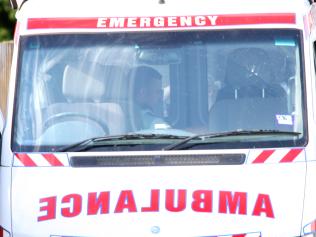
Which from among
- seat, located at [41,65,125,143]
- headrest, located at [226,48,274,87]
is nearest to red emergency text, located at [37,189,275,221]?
seat, located at [41,65,125,143]

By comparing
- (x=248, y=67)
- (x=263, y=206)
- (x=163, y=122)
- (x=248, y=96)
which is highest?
(x=248, y=67)

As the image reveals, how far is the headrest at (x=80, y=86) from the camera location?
565 cm

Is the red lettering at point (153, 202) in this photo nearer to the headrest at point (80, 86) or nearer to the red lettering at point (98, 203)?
the red lettering at point (98, 203)

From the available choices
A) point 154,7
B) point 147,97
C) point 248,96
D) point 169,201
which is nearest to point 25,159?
point 147,97

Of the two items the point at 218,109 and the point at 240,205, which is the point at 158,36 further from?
the point at 240,205

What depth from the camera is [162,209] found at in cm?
523

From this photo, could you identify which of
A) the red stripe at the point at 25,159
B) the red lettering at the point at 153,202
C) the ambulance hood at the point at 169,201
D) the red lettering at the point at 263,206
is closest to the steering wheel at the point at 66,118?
the red stripe at the point at 25,159

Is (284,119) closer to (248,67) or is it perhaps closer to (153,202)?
(248,67)

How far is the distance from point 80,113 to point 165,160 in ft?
2.12

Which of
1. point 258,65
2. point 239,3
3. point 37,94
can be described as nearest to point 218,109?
point 258,65

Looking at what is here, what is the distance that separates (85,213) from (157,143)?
2.00 ft

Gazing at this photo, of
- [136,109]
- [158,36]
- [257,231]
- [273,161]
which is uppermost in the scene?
[158,36]

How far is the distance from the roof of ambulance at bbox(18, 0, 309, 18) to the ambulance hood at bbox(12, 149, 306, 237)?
3.23 ft

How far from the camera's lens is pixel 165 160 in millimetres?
5363
